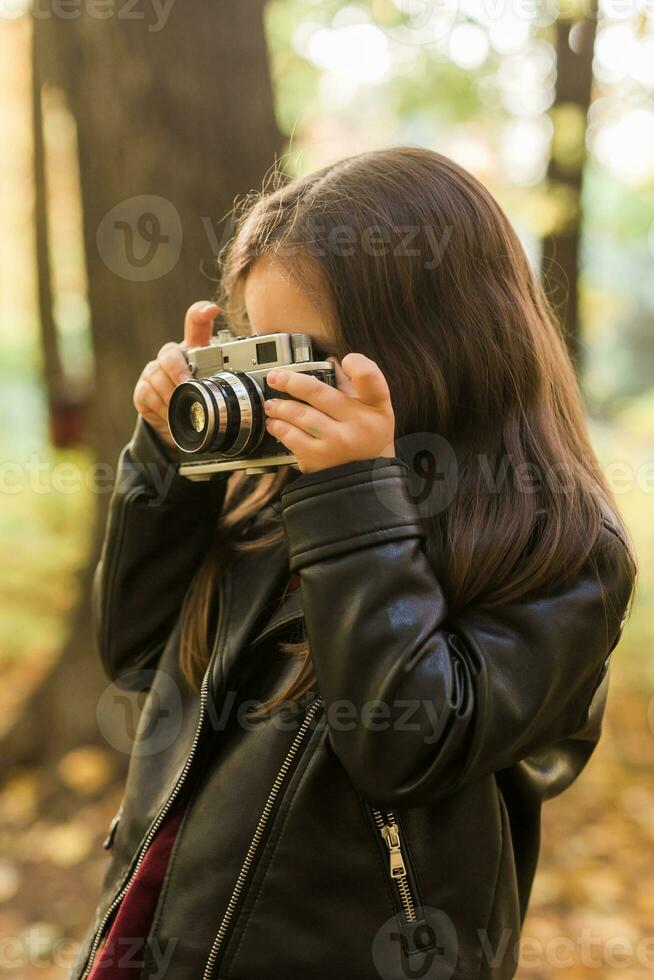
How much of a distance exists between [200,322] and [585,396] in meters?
1.92

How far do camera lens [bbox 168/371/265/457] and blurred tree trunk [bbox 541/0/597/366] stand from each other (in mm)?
2404

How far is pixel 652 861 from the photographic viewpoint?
9.70 feet

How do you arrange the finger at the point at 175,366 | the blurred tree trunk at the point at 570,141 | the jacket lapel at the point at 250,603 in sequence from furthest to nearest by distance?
the blurred tree trunk at the point at 570,141, the finger at the point at 175,366, the jacket lapel at the point at 250,603

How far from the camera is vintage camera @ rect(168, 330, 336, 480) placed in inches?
48.4

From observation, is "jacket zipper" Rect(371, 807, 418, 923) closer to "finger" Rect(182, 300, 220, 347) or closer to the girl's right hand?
the girl's right hand

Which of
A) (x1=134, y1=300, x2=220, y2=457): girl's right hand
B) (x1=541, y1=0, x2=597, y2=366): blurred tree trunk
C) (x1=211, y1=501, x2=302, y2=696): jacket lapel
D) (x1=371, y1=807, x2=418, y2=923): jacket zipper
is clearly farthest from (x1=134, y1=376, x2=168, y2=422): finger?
(x1=541, y1=0, x2=597, y2=366): blurred tree trunk

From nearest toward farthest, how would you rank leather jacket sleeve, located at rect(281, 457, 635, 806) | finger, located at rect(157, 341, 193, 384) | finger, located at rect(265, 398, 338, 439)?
leather jacket sleeve, located at rect(281, 457, 635, 806) → finger, located at rect(265, 398, 338, 439) → finger, located at rect(157, 341, 193, 384)

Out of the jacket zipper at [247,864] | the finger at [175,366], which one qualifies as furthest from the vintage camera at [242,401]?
the jacket zipper at [247,864]

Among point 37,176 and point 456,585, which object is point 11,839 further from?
point 37,176

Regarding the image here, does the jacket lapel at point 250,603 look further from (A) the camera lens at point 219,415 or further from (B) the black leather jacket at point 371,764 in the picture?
(A) the camera lens at point 219,415

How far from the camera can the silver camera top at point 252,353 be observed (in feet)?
4.05

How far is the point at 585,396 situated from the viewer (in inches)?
122

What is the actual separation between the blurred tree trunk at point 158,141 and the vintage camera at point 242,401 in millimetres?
1180

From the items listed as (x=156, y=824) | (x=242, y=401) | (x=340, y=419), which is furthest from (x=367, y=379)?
(x=156, y=824)
